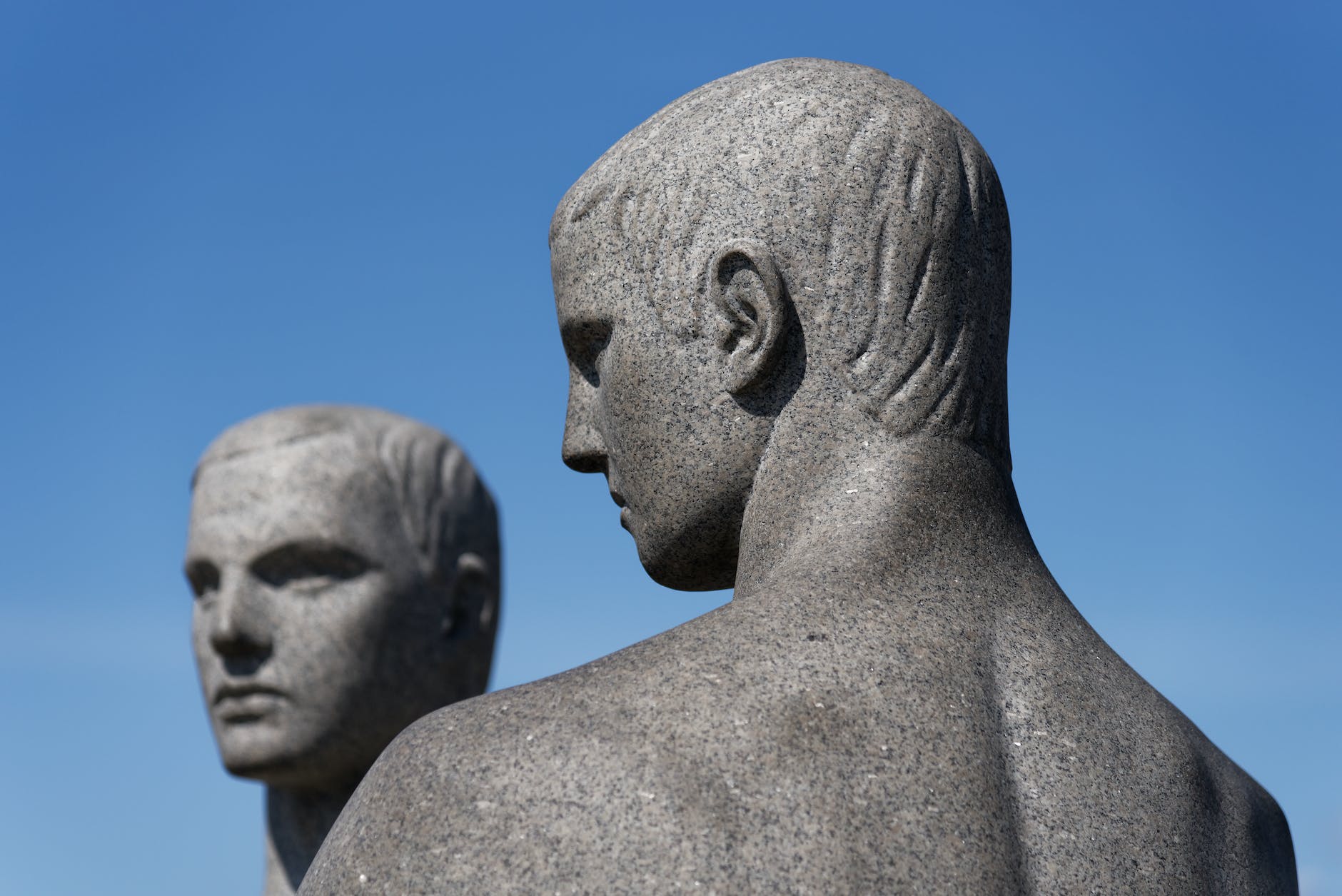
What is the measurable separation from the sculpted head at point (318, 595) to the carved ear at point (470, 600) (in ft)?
0.15

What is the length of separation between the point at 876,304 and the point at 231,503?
6.15 m

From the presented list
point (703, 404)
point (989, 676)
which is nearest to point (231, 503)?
point (703, 404)

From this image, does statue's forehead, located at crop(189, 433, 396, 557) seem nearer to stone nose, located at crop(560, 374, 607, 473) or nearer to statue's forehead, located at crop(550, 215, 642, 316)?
stone nose, located at crop(560, 374, 607, 473)

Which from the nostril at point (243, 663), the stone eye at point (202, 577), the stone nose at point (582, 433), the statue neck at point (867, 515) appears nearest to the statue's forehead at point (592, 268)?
the stone nose at point (582, 433)

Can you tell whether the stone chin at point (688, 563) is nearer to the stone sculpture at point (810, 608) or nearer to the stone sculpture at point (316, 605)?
the stone sculpture at point (810, 608)

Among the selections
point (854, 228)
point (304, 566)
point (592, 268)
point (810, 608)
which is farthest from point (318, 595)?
point (810, 608)

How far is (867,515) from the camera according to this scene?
371 cm

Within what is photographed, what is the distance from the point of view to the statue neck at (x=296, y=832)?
9.41m

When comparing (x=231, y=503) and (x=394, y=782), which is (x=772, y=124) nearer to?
(x=394, y=782)

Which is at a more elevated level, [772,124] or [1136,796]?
[772,124]

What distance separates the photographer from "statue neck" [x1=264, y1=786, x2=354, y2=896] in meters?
9.41

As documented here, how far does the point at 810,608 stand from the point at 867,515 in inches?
11.4

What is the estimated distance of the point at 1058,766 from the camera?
3.47m

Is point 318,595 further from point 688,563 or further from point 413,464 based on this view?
point 688,563
